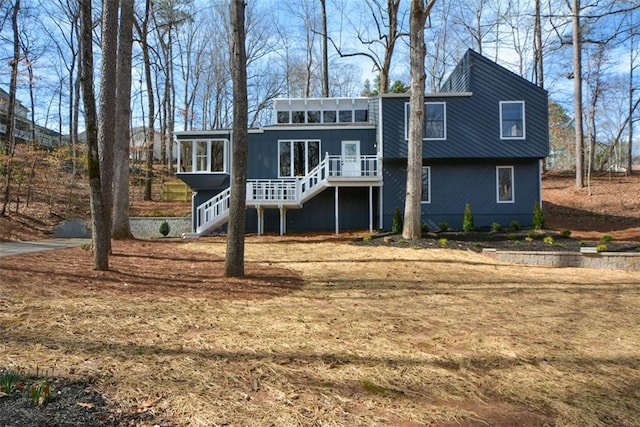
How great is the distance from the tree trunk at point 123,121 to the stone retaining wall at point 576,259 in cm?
1108

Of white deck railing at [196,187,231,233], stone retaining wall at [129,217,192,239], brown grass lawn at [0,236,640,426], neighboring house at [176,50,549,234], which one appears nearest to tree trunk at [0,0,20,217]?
stone retaining wall at [129,217,192,239]

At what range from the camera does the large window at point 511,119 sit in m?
15.9

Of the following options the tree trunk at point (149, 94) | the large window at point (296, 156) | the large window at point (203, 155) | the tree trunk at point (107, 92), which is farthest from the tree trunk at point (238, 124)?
the tree trunk at point (149, 94)

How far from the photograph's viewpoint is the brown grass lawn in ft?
8.22

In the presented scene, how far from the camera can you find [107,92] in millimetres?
8688

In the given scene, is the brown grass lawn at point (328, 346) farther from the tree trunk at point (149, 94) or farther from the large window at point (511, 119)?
the tree trunk at point (149, 94)

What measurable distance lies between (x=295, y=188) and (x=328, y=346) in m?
11.9

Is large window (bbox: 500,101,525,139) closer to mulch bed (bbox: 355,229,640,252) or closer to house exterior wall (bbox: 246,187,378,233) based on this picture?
mulch bed (bbox: 355,229,640,252)

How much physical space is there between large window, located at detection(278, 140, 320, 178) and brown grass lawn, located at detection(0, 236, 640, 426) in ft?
34.6

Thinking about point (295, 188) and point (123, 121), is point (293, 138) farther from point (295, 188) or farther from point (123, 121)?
point (123, 121)

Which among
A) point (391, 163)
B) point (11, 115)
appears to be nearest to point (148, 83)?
point (11, 115)

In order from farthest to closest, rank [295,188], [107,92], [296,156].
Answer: [296,156] < [295,188] < [107,92]

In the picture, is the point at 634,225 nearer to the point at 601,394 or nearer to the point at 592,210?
the point at 592,210

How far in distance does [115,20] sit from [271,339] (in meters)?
8.03
